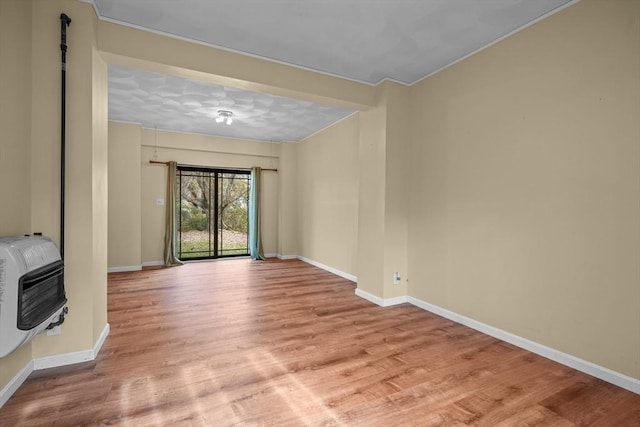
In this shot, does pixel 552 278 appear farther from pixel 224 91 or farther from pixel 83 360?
pixel 224 91

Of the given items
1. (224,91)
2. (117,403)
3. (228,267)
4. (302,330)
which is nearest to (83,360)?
(117,403)

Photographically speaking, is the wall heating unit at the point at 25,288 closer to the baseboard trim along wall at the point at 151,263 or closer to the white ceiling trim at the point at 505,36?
the white ceiling trim at the point at 505,36

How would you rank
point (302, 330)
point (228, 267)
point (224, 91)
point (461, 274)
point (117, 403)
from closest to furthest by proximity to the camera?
point (117, 403), point (302, 330), point (461, 274), point (224, 91), point (228, 267)

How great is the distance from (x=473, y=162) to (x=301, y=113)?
2.91 meters

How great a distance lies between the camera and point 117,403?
188cm

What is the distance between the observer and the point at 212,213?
6.88 metres

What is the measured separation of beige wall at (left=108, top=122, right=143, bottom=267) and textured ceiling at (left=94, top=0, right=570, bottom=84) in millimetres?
3490

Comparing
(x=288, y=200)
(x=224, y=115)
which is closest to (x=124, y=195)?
(x=224, y=115)

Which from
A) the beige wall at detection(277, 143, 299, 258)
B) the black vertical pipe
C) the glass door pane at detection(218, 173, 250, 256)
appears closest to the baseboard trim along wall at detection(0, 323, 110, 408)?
the black vertical pipe

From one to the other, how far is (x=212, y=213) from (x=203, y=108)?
278 centimetres

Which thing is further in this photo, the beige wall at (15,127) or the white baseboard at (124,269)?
the white baseboard at (124,269)

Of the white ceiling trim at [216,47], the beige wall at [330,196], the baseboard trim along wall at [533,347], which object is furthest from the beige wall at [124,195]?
the baseboard trim along wall at [533,347]

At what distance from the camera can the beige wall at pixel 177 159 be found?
20.1ft

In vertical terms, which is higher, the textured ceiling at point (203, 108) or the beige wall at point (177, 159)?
the textured ceiling at point (203, 108)
